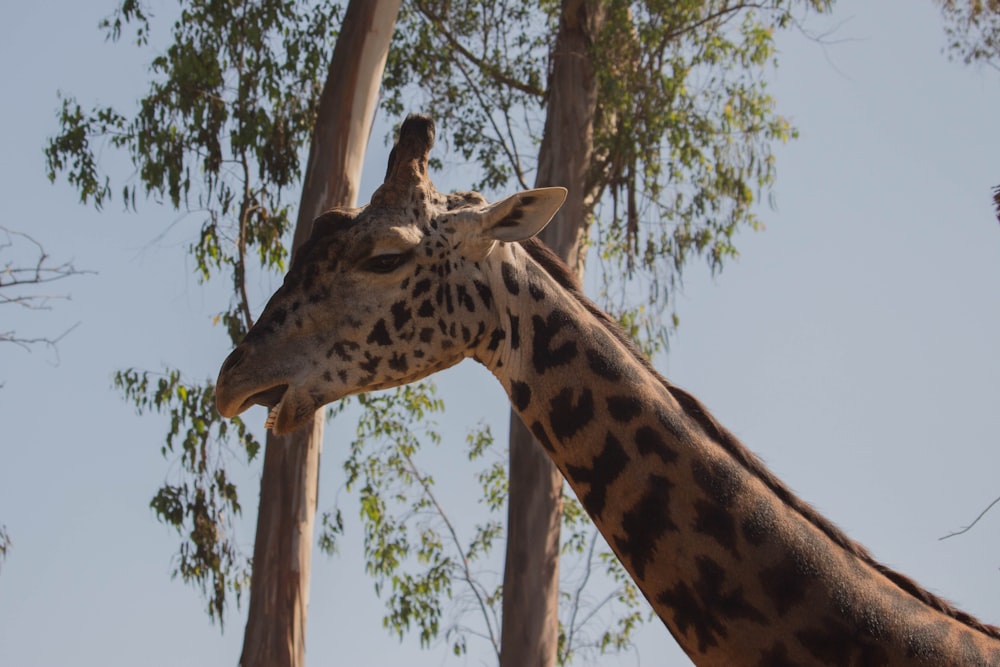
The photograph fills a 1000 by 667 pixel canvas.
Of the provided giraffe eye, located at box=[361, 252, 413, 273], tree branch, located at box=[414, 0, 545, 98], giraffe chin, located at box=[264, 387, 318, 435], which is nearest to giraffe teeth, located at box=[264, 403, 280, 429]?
giraffe chin, located at box=[264, 387, 318, 435]

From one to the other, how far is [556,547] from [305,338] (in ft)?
31.6

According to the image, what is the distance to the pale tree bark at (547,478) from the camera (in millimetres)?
12664

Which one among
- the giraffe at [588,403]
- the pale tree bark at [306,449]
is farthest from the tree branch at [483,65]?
the giraffe at [588,403]

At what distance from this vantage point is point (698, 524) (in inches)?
139

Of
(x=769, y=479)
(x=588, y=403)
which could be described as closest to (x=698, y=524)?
(x=769, y=479)

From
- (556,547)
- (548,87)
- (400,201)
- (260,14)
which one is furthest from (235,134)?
(400,201)

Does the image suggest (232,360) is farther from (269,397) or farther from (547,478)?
(547,478)

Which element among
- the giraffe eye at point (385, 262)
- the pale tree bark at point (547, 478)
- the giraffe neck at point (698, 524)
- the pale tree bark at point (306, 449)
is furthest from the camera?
the pale tree bark at point (547, 478)

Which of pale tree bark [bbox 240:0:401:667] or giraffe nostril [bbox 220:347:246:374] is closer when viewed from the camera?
giraffe nostril [bbox 220:347:246:374]

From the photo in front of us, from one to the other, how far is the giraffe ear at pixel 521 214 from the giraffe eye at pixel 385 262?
10.4 inches

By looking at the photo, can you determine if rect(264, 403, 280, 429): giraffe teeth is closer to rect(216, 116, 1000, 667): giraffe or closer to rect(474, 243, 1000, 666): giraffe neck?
rect(216, 116, 1000, 667): giraffe

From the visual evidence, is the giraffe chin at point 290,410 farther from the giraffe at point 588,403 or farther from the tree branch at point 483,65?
the tree branch at point 483,65

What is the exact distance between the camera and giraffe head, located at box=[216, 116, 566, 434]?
12.6 ft

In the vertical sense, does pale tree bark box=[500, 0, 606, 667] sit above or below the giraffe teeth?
above
